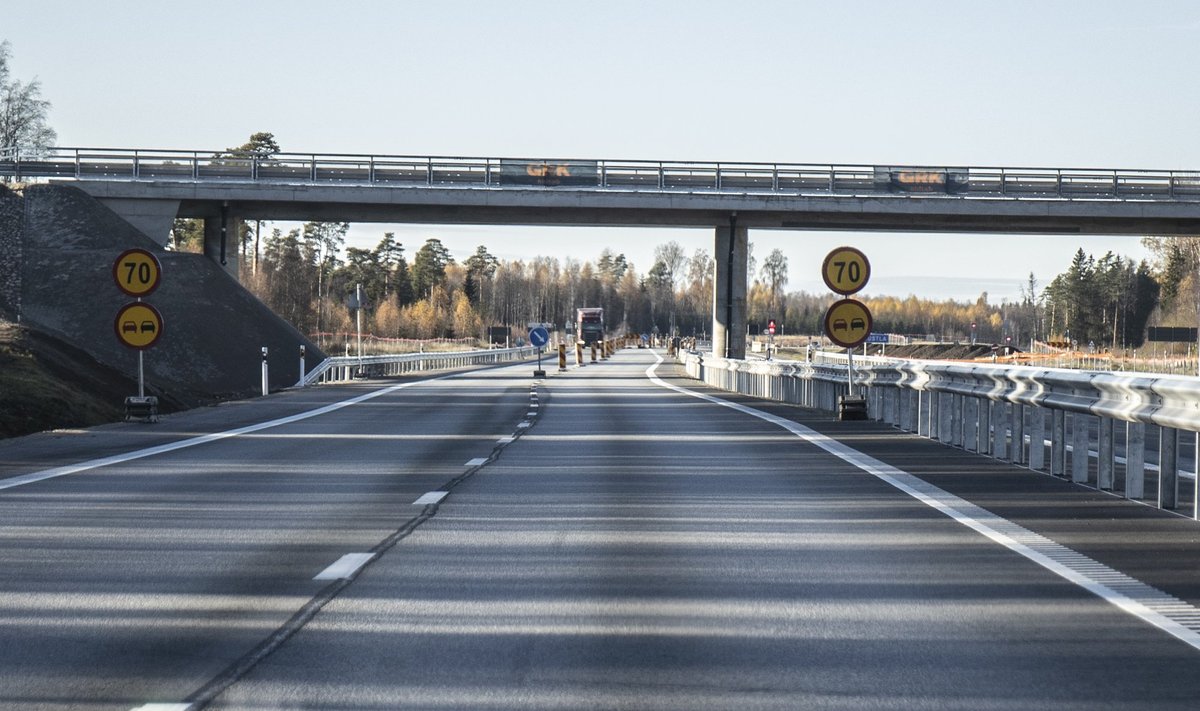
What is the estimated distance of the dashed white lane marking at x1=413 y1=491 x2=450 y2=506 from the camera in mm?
12398

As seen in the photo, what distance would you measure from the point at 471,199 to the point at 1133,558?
4577cm

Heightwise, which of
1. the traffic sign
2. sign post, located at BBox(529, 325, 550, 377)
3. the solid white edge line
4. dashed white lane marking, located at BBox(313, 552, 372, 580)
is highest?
the traffic sign

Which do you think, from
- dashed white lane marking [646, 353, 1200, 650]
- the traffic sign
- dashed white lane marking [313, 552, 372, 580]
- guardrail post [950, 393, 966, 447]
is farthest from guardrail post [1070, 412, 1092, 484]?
the traffic sign

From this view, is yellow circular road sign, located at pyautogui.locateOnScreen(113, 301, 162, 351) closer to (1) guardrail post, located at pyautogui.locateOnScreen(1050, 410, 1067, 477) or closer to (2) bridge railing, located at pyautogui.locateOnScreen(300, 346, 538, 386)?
(1) guardrail post, located at pyautogui.locateOnScreen(1050, 410, 1067, 477)

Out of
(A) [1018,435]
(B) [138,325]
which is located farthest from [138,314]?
(A) [1018,435]

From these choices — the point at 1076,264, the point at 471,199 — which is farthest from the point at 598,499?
the point at 1076,264

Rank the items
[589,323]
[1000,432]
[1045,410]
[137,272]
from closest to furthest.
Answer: [1000,432], [1045,410], [137,272], [589,323]

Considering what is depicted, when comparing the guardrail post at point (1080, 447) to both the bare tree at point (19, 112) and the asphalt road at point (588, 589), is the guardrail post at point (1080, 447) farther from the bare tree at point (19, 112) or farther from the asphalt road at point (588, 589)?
the bare tree at point (19, 112)

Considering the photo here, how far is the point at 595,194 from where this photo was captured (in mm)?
54469

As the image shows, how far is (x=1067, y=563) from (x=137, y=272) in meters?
17.3

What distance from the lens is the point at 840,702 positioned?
578 centimetres

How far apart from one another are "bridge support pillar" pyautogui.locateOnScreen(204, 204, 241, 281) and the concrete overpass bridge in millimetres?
65

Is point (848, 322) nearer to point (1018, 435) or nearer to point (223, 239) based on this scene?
point (1018, 435)

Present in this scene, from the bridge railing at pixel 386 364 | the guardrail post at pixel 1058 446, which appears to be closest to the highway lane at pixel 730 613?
the guardrail post at pixel 1058 446
